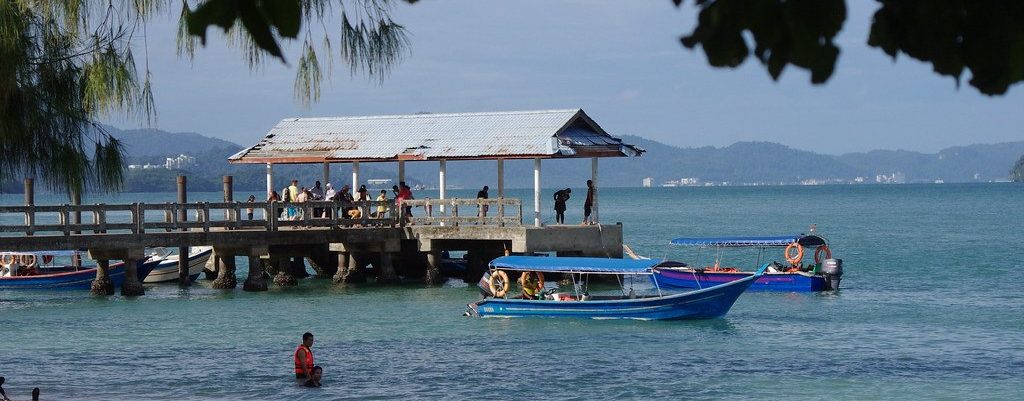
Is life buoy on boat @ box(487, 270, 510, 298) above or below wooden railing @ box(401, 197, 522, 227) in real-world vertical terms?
below

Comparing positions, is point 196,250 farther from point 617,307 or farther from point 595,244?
point 617,307

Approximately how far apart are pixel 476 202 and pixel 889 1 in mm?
29223

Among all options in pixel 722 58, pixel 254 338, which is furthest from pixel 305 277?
pixel 722 58

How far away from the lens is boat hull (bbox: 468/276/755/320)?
28.2m

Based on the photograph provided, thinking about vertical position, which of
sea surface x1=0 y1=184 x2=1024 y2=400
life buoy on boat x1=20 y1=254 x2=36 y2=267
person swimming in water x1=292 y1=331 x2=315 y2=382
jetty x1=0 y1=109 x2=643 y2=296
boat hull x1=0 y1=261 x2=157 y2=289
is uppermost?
jetty x1=0 y1=109 x2=643 y2=296

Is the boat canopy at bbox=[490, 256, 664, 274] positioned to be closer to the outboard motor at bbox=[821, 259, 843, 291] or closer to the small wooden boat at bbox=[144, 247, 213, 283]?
the outboard motor at bbox=[821, 259, 843, 291]

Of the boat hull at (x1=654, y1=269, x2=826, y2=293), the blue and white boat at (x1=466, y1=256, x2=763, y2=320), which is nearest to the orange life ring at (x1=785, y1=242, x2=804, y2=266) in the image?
the boat hull at (x1=654, y1=269, x2=826, y2=293)

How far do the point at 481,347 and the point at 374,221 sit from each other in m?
10.6

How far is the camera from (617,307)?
2817cm

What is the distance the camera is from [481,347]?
82.2 feet

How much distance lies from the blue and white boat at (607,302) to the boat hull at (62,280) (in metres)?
12.3

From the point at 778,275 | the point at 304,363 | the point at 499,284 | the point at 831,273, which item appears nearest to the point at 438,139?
the point at 499,284

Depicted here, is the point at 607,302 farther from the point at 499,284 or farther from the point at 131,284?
the point at 131,284

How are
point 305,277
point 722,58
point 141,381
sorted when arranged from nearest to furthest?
point 722,58 → point 141,381 → point 305,277
